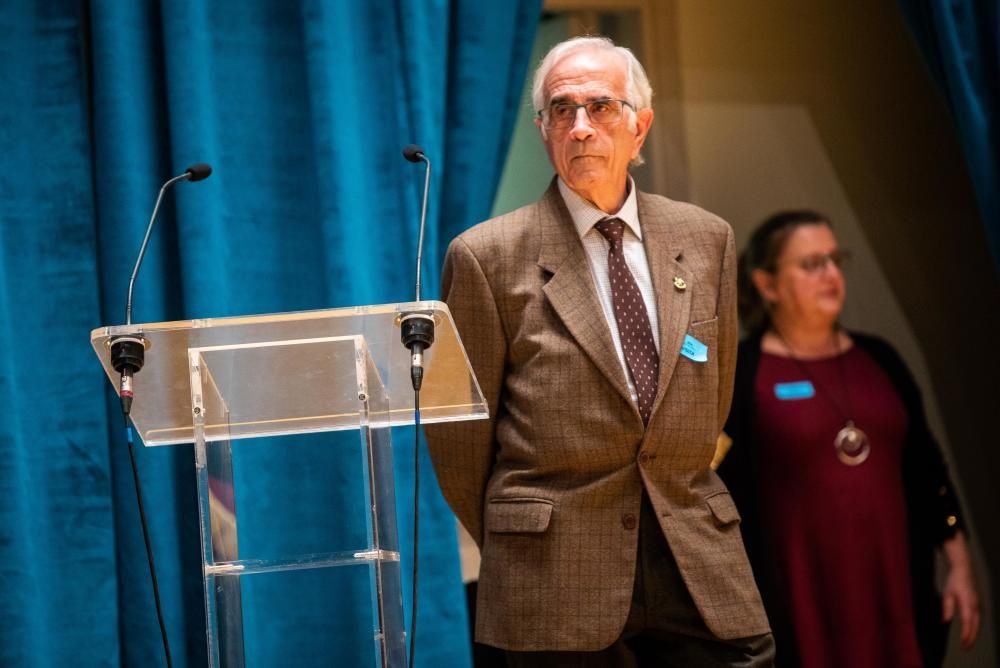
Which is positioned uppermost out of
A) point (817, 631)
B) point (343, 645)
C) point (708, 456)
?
point (708, 456)

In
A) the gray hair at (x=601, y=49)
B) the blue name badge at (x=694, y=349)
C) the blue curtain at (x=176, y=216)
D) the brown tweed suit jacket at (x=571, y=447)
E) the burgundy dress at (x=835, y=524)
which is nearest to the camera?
the brown tweed suit jacket at (x=571, y=447)

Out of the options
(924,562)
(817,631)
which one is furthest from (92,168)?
(924,562)

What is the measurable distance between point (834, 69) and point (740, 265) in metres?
0.87

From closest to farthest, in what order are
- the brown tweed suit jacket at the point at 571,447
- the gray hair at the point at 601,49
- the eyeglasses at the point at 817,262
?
the brown tweed suit jacket at the point at 571,447 → the gray hair at the point at 601,49 → the eyeglasses at the point at 817,262

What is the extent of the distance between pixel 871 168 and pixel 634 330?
7.86 feet

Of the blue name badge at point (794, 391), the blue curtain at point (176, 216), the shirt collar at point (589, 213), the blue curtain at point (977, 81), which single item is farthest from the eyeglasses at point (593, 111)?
the blue name badge at point (794, 391)

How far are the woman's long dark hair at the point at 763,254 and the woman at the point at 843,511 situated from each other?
0.16 m

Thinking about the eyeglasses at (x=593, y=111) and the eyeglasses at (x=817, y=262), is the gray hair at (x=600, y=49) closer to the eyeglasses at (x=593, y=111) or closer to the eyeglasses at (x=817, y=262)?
the eyeglasses at (x=593, y=111)

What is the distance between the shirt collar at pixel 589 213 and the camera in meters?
2.21

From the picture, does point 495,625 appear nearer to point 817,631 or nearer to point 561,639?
point 561,639

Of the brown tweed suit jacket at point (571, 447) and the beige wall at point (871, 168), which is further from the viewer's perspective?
the beige wall at point (871, 168)

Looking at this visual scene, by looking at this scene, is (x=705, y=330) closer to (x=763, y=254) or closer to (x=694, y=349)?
(x=694, y=349)

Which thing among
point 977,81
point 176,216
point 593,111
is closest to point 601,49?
point 593,111

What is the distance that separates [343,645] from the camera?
5.48 ft
